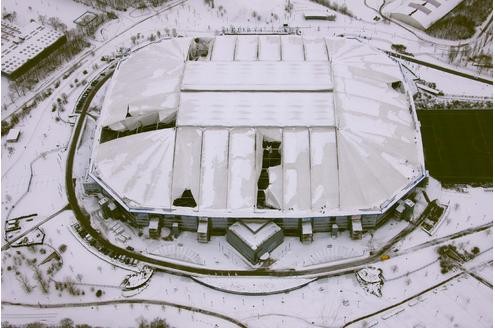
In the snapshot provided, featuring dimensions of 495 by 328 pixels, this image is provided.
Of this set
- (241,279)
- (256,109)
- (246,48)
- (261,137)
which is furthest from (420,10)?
(241,279)

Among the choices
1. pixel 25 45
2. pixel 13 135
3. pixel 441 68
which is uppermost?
pixel 25 45

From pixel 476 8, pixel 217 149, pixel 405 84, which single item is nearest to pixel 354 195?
pixel 217 149

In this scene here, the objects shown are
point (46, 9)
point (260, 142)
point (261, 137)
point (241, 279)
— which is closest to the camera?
point (241, 279)

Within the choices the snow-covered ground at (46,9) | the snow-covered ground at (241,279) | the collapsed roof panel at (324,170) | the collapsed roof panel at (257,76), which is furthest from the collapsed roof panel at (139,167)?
the snow-covered ground at (46,9)

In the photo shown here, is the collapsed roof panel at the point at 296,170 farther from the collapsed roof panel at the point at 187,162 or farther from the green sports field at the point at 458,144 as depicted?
the green sports field at the point at 458,144

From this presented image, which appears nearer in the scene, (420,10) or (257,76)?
(257,76)

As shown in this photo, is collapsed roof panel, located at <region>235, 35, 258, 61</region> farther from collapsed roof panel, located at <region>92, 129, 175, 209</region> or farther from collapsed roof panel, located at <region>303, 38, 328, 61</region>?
collapsed roof panel, located at <region>92, 129, 175, 209</region>

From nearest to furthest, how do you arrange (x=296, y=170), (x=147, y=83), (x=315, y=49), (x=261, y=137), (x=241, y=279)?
(x=241, y=279) → (x=296, y=170) → (x=261, y=137) → (x=147, y=83) → (x=315, y=49)

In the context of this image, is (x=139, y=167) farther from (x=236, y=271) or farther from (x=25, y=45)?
(x=25, y=45)
